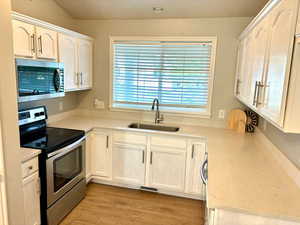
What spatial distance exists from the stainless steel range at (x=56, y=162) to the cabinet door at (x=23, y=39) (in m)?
0.65

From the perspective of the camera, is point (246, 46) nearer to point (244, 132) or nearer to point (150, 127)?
point (244, 132)

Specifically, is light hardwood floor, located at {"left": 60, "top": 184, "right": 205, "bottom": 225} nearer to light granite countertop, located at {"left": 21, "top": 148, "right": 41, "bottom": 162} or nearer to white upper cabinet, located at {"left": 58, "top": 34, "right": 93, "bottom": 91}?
light granite countertop, located at {"left": 21, "top": 148, "right": 41, "bottom": 162}

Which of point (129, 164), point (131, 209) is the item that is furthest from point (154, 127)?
point (131, 209)

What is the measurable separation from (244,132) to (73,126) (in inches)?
90.7

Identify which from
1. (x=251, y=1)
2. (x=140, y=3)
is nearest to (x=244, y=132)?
(x=251, y=1)

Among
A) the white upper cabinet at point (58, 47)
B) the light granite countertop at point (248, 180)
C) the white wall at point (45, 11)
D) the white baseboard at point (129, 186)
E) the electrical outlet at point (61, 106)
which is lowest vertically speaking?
the white baseboard at point (129, 186)

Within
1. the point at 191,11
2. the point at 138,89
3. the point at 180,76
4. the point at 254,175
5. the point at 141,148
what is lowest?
the point at 141,148

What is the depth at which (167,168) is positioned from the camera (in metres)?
2.93

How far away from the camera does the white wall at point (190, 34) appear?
305cm

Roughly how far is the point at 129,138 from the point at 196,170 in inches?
38.4

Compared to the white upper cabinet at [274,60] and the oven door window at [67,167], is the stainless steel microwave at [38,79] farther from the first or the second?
the white upper cabinet at [274,60]

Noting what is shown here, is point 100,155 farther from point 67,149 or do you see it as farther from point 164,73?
point 164,73

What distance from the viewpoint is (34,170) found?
1993mm

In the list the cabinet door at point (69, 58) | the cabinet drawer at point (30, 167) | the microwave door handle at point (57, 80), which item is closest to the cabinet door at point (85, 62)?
the cabinet door at point (69, 58)
